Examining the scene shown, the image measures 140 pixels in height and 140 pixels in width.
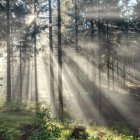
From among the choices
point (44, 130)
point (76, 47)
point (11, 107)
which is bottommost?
point (11, 107)

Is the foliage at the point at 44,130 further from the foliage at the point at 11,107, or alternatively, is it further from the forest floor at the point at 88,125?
the foliage at the point at 11,107

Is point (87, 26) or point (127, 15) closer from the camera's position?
point (87, 26)

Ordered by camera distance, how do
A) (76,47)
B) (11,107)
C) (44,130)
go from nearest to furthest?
(44,130) < (11,107) < (76,47)

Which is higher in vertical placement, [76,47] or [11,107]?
[76,47]

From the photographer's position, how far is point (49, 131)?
1485 cm

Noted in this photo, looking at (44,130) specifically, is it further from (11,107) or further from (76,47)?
(76,47)

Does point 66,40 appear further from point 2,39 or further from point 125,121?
point 125,121

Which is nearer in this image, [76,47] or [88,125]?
[88,125]

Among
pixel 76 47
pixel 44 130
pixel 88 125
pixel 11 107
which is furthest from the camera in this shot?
pixel 76 47

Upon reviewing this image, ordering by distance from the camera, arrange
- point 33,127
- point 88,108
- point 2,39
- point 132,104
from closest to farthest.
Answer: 1. point 33,127
2. point 2,39
3. point 88,108
4. point 132,104

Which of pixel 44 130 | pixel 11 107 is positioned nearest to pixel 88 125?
pixel 11 107

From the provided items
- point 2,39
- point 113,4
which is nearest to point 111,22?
point 113,4

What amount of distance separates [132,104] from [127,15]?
1156 cm

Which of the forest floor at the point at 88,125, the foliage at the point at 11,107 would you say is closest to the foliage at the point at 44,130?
the forest floor at the point at 88,125
